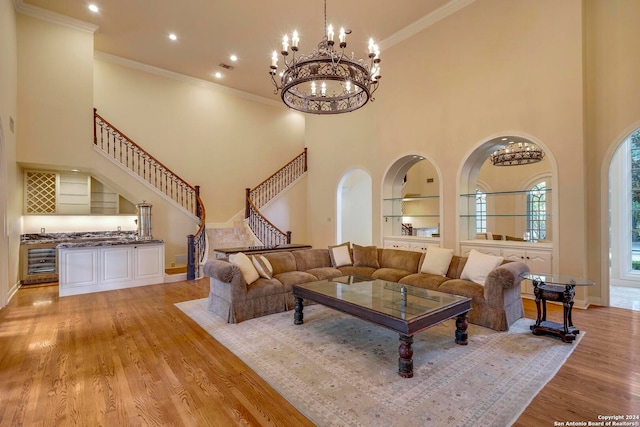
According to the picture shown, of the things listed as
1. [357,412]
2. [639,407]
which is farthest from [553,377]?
[357,412]

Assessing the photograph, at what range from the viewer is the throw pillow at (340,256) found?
228 inches

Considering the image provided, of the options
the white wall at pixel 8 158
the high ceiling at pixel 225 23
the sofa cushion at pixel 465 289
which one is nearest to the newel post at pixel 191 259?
the white wall at pixel 8 158

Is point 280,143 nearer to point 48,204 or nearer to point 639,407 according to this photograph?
point 48,204

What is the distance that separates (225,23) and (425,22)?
14.3 ft

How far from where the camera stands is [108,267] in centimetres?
594

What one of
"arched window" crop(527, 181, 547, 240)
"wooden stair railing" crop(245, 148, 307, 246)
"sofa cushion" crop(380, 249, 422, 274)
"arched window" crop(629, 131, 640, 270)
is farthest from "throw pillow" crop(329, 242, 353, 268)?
"arched window" crop(629, 131, 640, 270)

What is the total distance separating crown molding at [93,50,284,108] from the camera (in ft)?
26.0

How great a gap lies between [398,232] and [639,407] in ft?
17.5

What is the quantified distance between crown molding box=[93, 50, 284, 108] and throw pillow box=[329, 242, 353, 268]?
22.9ft

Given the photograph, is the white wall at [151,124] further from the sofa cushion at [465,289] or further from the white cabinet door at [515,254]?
the sofa cushion at [465,289]

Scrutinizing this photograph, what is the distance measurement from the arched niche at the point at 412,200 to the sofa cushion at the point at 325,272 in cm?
232

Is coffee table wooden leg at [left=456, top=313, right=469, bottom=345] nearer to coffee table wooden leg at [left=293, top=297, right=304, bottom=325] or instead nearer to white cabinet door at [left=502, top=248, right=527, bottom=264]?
coffee table wooden leg at [left=293, top=297, right=304, bottom=325]

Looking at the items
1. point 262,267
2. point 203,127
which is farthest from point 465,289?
point 203,127

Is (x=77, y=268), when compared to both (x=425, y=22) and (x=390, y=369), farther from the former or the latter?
(x=425, y=22)
